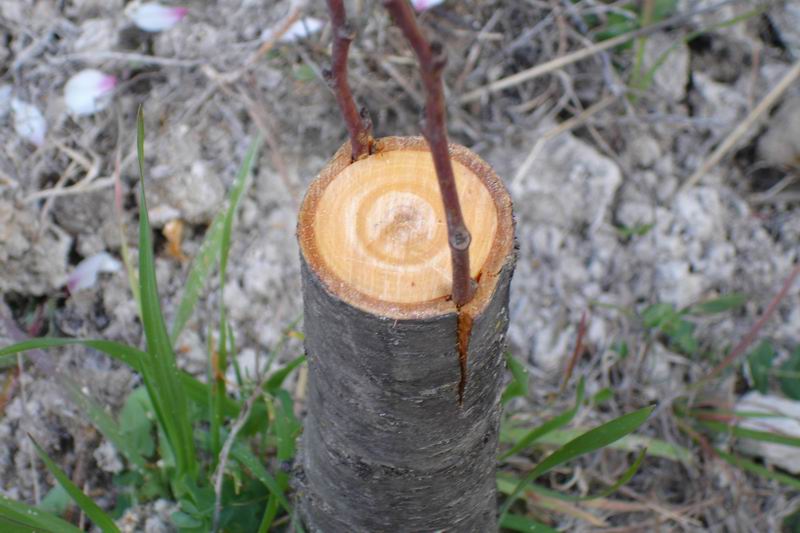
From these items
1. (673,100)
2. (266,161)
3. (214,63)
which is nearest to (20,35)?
(214,63)

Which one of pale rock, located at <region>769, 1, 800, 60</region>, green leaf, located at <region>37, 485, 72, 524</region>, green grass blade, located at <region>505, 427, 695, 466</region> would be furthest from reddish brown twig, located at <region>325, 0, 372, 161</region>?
pale rock, located at <region>769, 1, 800, 60</region>

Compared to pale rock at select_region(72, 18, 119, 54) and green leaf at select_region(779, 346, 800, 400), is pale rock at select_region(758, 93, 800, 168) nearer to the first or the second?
green leaf at select_region(779, 346, 800, 400)

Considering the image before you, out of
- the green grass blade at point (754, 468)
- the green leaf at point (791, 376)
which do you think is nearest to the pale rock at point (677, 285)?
the green leaf at point (791, 376)

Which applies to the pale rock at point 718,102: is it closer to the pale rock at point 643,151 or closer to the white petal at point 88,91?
the pale rock at point 643,151

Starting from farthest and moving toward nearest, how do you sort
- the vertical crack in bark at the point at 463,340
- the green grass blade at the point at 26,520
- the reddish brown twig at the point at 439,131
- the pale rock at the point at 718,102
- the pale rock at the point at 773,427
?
the pale rock at the point at 718,102 → the pale rock at the point at 773,427 → the green grass blade at the point at 26,520 → the vertical crack in bark at the point at 463,340 → the reddish brown twig at the point at 439,131

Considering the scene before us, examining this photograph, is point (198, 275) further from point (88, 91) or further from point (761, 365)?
point (761, 365)
